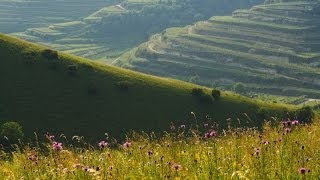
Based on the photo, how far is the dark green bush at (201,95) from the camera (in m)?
119


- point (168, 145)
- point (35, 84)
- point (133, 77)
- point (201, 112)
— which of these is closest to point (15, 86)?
point (35, 84)

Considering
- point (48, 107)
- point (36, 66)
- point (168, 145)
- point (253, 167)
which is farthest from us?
point (36, 66)

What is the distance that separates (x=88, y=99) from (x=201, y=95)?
2952 centimetres

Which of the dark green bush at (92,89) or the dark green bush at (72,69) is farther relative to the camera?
the dark green bush at (72,69)

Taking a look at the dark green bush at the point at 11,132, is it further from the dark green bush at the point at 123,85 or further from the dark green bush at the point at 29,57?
the dark green bush at the point at 123,85

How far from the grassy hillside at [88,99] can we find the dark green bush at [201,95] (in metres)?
0.71

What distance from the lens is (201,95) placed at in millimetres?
120875

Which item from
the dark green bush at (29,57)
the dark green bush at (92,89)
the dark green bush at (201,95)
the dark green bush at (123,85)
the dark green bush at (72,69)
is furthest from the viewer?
the dark green bush at (201,95)

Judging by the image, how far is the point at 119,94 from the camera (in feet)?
379

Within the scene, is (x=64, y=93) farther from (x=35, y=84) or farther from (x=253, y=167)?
(x=253, y=167)

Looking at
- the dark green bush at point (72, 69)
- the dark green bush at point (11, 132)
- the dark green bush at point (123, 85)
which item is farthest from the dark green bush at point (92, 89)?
the dark green bush at point (11, 132)

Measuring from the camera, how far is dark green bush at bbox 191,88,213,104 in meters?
119

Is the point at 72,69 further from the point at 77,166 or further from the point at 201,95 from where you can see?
the point at 77,166

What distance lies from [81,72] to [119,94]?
1149cm
